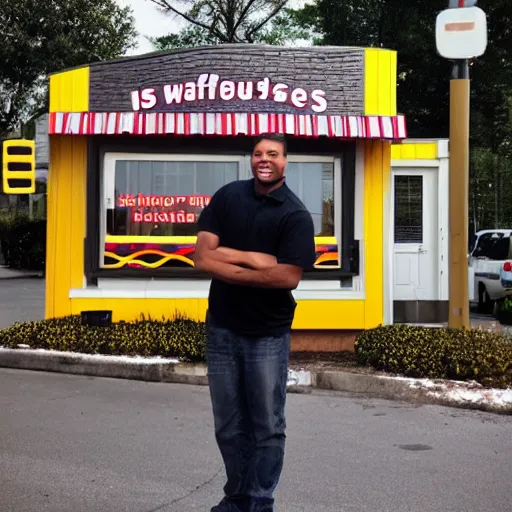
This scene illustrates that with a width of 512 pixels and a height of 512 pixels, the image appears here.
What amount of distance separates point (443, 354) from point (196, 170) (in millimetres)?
3917

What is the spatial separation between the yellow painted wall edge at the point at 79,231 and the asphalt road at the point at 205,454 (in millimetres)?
2183

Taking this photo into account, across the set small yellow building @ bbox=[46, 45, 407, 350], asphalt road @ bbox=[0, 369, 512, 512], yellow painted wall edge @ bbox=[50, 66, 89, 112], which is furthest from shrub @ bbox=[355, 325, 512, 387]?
yellow painted wall edge @ bbox=[50, 66, 89, 112]

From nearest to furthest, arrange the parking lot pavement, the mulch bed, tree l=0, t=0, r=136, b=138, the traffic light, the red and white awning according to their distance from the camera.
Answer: the mulch bed
the red and white awning
the traffic light
the parking lot pavement
tree l=0, t=0, r=136, b=138

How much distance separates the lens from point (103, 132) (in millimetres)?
10070

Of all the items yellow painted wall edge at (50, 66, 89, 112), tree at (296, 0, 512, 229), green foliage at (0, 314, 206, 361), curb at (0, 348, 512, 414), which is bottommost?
curb at (0, 348, 512, 414)

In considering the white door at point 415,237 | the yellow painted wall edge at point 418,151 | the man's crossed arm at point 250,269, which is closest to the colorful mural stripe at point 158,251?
the white door at point 415,237

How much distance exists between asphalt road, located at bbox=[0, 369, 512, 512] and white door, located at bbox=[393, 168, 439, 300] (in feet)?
17.2

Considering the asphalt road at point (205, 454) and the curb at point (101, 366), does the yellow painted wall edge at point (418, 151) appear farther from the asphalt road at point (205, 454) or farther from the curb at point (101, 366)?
the asphalt road at point (205, 454)

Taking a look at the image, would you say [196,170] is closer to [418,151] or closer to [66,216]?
[66,216]

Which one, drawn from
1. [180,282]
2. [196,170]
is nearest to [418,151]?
[196,170]

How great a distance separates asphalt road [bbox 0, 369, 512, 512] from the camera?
197 inches

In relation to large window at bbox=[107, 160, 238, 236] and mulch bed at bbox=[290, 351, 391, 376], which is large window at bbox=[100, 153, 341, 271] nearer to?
large window at bbox=[107, 160, 238, 236]

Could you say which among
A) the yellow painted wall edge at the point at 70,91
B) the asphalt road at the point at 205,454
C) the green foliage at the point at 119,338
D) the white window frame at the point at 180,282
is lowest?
the asphalt road at the point at 205,454

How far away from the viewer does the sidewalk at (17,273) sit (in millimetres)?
28388
